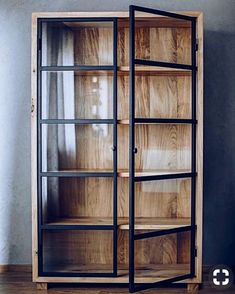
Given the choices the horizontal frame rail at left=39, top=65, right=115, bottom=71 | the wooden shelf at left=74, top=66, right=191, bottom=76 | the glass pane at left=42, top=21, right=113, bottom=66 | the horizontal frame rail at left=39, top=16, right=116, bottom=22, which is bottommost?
the wooden shelf at left=74, top=66, right=191, bottom=76

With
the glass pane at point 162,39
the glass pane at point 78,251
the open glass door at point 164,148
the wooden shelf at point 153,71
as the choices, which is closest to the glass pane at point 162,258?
the open glass door at point 164,148

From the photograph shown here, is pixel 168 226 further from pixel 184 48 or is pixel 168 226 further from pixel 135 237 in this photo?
pixel 184 48

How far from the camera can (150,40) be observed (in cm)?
330

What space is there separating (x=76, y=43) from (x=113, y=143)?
0.70m

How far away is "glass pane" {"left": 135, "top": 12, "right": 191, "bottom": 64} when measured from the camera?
3.21 meters

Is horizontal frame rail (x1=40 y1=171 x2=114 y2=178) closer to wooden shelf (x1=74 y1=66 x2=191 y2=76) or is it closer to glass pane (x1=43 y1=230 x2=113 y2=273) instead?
glass pane (x1=43 y1=230 x2=113 y2=273)

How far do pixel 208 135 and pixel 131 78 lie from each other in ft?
2.90

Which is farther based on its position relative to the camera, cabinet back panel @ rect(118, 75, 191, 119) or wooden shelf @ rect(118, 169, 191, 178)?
cabinet back panel @ rect(118, 75, 191, 119)

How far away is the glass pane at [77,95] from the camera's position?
10.6ft

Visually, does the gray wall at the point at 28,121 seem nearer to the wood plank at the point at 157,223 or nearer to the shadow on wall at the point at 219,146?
the shadow on wall at the point at 219,146

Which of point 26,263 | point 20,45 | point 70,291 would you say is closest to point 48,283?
point 70,291

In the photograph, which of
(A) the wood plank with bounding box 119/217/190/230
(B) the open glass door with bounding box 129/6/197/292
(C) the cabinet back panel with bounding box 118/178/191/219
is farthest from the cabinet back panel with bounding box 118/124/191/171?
(A) the wood plank with bounding box 119/217/190/230

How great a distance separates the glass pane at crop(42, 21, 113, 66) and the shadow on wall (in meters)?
0.78

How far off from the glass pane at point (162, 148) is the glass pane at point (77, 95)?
0.91 feet
